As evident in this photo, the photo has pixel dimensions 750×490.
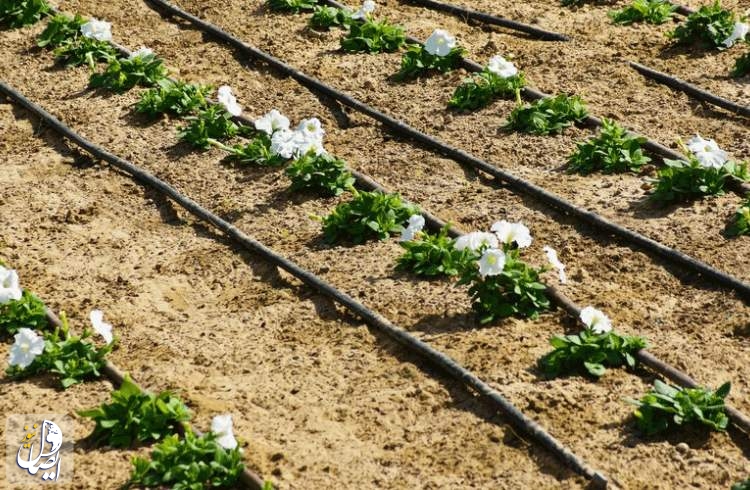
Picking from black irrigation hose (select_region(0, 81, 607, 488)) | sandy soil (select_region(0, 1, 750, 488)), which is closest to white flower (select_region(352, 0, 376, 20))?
sandy soil (select_region(0, 1, 750, 488))

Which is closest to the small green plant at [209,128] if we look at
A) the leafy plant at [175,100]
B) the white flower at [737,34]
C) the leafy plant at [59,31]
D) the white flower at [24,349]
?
the leafy plant at [175,100]

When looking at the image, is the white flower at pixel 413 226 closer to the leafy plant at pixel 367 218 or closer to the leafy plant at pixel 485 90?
the leafy plant at pixel 367 218

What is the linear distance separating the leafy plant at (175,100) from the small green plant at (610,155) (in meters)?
2.40

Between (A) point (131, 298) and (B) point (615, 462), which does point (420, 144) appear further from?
(B) point (615, 462)

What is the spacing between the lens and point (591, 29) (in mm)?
8531

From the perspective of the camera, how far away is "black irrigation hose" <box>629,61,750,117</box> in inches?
289

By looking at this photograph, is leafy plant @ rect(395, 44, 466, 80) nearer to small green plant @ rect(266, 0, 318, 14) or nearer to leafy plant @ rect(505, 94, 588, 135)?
leafy plant @ rect(505, 94, 588, 135)

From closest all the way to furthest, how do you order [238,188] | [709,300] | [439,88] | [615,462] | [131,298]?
[615,462] → [709,300] → [131,298] → [238,188] → [439,88]

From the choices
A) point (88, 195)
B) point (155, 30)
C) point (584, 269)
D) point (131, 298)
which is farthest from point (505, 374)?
point (155, 30)

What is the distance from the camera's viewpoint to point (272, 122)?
23.4ft

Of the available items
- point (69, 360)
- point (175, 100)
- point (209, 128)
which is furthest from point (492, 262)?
point (175, 100)

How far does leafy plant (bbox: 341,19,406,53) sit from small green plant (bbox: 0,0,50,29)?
8.00 feet

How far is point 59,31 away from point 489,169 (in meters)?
3.68

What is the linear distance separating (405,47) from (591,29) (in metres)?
1.27
